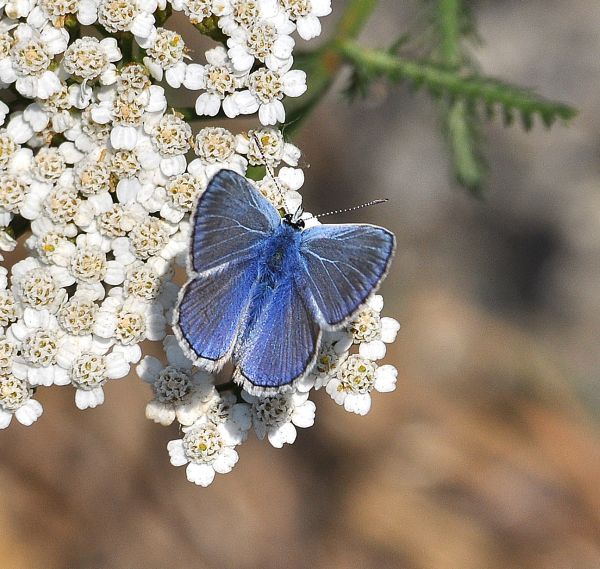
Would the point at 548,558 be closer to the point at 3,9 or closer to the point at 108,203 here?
the point at 108,203

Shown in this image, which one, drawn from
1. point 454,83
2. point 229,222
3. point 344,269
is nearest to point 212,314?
point 229,222

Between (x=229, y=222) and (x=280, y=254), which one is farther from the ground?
(x=229, y=222)

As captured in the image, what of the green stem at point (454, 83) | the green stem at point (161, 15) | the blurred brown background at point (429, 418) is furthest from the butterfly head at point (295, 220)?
the blurred brown background at point (429, 418)

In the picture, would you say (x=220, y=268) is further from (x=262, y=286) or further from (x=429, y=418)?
(x=429, y=418)

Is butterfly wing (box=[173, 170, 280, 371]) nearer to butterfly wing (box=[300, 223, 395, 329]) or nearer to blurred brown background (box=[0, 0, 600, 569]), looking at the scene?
butterfly wing (box=[300, 223, 395, 329])

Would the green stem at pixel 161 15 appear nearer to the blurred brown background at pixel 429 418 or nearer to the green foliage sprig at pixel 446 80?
the green foliage sprig at pixel 446 80

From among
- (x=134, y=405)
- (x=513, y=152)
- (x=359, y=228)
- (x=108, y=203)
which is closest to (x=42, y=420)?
(x=134, y=405)
